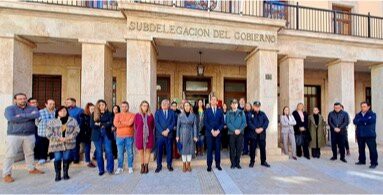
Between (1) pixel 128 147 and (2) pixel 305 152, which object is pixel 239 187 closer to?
(1) pixel 128 147

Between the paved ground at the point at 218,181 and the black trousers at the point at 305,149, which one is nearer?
the paved ground at the point at 218,181

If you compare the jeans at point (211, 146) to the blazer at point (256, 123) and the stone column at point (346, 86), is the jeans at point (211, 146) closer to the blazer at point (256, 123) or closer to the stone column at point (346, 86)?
the blazer at point (256, 123)

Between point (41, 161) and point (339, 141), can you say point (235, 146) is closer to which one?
point (339, 141)

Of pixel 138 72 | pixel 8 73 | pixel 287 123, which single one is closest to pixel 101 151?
pixel 138 72

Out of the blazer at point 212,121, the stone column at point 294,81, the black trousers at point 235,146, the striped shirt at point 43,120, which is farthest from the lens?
the stone column at point 294,81

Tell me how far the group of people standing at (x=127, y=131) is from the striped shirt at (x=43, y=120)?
2 centimetres

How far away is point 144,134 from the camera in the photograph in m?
6.39

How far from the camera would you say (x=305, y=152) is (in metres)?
8.33

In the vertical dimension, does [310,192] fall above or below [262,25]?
below

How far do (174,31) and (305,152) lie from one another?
585cm

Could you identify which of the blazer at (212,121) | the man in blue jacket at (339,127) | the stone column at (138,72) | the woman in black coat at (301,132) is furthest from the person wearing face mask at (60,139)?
the man in blue jacket at (339,127)

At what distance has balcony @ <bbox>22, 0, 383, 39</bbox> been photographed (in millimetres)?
9445

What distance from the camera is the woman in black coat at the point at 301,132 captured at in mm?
8227

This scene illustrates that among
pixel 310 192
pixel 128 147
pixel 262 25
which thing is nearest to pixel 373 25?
pixel 262 25
